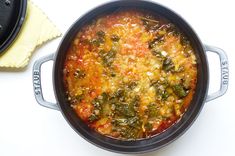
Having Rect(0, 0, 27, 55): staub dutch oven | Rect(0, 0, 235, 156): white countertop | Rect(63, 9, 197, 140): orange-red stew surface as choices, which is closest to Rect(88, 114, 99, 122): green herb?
Rect(63, 9, 197, 140): orange-red stew surface

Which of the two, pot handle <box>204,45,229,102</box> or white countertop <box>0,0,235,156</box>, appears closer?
pot handle <box>204,45,229,102</box>

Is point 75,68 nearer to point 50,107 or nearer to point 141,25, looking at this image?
point 50,107

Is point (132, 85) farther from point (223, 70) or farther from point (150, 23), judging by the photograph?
point (223, 70)

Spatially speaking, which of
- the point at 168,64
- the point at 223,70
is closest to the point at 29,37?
the point at 168,64

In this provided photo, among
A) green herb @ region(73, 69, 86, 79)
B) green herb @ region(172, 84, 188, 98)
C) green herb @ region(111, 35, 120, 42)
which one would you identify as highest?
green herb @ region(111, 35, 120, 42)

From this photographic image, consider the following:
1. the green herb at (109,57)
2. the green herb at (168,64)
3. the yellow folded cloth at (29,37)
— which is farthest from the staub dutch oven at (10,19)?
the green herb at (168,64)

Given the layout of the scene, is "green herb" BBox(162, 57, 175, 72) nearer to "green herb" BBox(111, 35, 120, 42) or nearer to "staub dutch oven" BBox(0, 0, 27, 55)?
"green herb" BBox(111, 35, 120, 42)

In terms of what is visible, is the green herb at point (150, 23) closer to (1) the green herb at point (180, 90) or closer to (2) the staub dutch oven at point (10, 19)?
(1) the green herb at point (180, 90)

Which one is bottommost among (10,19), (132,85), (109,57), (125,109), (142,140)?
(142,140)
